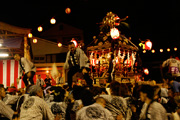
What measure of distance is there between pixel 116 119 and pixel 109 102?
36 centimetres

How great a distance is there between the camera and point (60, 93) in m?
4.30

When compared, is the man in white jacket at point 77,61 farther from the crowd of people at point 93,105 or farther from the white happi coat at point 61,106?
the white happi coat at point 61,106

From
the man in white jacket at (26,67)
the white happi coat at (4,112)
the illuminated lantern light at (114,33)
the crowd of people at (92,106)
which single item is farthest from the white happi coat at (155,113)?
the illuminated lantern light at (114,33)

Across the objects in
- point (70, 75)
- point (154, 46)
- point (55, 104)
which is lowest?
point (55, 104)

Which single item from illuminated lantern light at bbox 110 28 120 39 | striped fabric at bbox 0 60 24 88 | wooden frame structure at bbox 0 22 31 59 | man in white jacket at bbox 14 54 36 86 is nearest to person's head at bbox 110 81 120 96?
man in white jacket at bbox 14 54 36 86

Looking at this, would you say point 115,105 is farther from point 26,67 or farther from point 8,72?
point 8,72

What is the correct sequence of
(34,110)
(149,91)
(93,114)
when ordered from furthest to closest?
(34,110) < (149,91) < (93,114)

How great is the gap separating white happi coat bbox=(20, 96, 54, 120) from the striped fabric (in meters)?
→ 12.1

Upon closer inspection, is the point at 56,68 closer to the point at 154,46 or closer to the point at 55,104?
the point at 154,46

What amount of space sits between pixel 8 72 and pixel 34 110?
1288 centimetres

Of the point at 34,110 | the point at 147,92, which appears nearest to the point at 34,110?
the point at 34,110

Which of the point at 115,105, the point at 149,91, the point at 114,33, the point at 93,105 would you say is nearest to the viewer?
the point at 93,105

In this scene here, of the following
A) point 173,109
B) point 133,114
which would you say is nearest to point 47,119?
point 133,114

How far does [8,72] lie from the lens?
49.6ft
